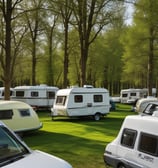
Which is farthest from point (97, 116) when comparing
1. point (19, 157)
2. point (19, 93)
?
point (19, 157)

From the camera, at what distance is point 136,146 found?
9.32 m

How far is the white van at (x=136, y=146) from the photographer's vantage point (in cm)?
867

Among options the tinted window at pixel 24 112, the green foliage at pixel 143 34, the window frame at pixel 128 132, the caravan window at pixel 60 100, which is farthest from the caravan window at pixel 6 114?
the green foliage at pixel 143 34

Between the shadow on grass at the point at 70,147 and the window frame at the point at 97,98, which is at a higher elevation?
the window frame at the point at 97,98

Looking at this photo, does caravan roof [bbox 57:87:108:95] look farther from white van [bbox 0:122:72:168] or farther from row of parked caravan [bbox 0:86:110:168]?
white van [bbox 0:122:72:168]

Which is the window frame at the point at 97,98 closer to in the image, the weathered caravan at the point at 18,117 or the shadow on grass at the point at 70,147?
the shadow on grass at the point at 70,147

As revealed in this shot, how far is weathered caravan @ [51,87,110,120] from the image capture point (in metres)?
27.5

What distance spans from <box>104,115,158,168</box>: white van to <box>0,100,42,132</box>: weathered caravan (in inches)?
337

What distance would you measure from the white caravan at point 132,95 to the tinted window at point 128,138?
40.8 meters

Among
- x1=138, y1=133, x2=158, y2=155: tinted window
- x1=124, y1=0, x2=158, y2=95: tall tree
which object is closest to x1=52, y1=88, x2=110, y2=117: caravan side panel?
x1=124, y1=0, x2=158, y2=95: tall tree

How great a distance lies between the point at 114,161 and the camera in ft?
32.6

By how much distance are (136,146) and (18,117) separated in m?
10.0

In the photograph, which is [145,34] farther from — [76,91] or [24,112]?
[24,112]

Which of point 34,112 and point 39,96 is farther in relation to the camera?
point 39,96
